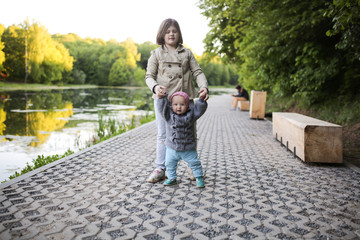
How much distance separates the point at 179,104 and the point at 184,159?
2.43 ft

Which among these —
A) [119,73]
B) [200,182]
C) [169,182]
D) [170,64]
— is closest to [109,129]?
[169,182]

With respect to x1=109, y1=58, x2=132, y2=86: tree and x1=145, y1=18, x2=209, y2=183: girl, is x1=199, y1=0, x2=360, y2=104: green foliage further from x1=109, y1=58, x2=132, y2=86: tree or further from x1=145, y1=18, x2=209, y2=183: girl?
x1=109, y1=58, x2=132, y2=86: tree

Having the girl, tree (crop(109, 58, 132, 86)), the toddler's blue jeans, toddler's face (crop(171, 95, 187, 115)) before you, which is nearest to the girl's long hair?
the girl

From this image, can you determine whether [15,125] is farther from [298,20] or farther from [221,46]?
[221,46]

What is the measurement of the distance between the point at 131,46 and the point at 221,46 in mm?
75693

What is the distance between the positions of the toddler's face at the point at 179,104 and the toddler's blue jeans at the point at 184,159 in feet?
1.80

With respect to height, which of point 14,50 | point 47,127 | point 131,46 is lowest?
point 47,127

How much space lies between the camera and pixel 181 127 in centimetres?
402

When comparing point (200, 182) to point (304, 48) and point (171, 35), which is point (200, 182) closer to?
point (171, 35)

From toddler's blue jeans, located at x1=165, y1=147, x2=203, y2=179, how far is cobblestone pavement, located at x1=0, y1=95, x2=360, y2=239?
228mm

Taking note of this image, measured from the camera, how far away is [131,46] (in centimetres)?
9200

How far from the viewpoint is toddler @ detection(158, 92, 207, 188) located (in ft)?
12.8

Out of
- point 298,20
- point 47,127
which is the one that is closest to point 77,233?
point 298,20

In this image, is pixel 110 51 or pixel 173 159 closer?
pixel 173 159
